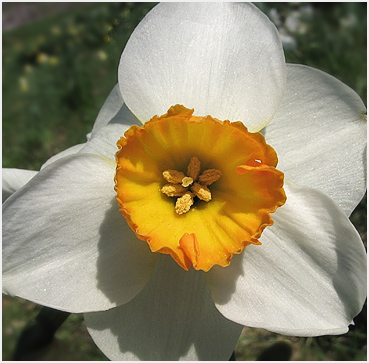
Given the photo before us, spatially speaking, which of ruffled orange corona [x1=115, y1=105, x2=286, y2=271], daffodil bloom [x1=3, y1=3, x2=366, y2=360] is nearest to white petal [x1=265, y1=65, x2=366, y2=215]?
daffodil bloom [x1=3, y1=3, x2=366, y2=360]

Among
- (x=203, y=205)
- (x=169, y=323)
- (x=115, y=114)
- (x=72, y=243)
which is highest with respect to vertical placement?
(x=115, y=114)

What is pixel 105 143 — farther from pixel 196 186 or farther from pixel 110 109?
pixel 196 186

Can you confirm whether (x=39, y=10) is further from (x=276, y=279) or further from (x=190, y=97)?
(x=276, y=279)

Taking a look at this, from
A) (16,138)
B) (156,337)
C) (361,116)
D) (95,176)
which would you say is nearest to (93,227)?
(95,176)

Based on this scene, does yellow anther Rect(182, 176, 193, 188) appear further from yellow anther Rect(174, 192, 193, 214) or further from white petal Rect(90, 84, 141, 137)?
white petal Rect(90, 84, 141, 137)

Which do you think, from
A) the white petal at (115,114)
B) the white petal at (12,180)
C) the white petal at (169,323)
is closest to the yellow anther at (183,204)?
the white petal at (169,323)

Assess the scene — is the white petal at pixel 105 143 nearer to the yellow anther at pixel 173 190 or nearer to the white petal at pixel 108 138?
the white petal at pixel 108 138

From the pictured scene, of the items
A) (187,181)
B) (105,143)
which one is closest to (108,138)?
(105,143)
